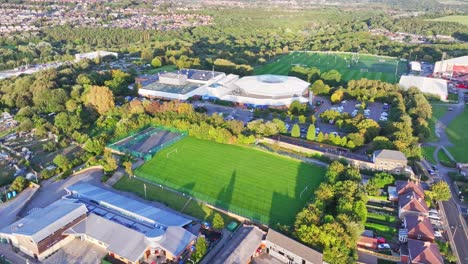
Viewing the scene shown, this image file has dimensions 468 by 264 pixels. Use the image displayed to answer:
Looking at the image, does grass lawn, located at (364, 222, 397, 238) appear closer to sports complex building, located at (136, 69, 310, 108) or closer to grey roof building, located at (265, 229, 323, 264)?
grey roof building, located at (265, 229, 323, 264)

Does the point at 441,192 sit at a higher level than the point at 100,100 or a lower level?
lower

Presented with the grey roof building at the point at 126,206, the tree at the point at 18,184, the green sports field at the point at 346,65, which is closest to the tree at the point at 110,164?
the grey roof building at the point at 126,206

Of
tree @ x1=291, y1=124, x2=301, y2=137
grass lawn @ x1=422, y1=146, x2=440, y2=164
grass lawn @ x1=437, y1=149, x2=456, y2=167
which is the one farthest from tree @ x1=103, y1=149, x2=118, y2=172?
grass lawn @ x1=437, y1=149, x2=456, y2=167

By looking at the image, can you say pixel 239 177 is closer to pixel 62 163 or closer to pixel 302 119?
pixel 302 119

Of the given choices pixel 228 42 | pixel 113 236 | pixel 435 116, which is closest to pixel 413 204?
pixel 113 236

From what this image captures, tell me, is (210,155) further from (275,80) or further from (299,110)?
(275,80)

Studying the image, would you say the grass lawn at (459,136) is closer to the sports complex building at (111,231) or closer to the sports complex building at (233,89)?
the sports complex building at (233,89)

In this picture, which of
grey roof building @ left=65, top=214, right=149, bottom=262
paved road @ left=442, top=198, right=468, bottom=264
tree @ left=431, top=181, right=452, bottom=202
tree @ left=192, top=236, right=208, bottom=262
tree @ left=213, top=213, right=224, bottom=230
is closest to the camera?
grey roof building @ left=65, top=214, right=149, bottom=262
